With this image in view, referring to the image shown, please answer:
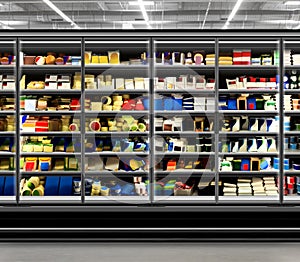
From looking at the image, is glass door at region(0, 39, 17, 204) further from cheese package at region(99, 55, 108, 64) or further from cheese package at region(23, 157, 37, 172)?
cheese package at region(99, 55, 108, 64)

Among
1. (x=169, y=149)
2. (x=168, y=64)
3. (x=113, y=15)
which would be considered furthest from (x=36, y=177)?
(x=113, y=15)

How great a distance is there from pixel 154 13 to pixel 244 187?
781cm

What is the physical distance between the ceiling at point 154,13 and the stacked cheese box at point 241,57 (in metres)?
5.35

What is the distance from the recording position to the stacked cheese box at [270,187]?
6578 mm

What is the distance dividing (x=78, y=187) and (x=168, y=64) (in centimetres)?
220

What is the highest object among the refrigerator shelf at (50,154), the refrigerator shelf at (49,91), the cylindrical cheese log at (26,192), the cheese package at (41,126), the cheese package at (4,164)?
the refrigerator shelf at (49,91)

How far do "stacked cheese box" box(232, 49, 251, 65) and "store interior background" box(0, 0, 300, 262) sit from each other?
2.52 metres

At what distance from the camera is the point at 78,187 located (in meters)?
6.61

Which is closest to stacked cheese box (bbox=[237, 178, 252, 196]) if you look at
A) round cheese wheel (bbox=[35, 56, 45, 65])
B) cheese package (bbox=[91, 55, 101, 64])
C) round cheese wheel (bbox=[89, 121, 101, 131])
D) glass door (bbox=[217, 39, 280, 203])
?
glass door (bbox=[217, 39, 280, 203])

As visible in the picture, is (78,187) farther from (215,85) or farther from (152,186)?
(215,85)

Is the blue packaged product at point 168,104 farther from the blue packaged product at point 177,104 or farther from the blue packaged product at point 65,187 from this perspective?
→ the blue packaged product at point 65,187

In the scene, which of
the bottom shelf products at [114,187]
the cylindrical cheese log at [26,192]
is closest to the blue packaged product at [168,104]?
the bottom shelf products at [114,187]
